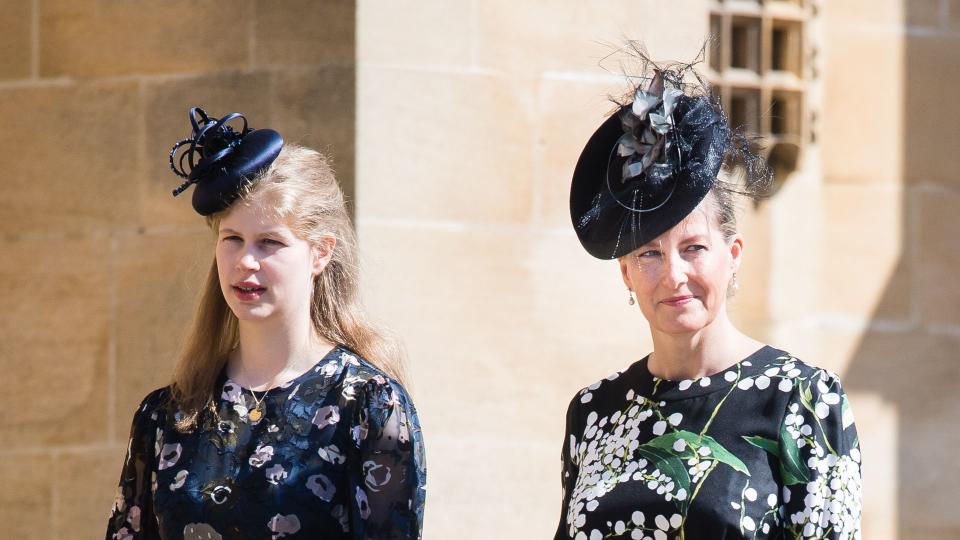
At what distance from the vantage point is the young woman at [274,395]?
323cm

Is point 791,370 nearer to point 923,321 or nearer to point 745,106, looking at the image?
point 745,106

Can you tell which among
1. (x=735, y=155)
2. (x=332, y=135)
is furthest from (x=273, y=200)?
(x=332, y=135)

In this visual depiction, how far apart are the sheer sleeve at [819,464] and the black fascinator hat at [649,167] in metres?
0.44

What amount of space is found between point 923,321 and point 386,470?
309 centimetres

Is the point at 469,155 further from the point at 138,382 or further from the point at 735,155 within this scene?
the point at 735,155

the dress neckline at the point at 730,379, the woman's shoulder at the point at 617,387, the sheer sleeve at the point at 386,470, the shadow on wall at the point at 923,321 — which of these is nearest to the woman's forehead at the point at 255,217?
the sheer sleeve at the point at 386,470

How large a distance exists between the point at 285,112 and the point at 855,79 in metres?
2.18

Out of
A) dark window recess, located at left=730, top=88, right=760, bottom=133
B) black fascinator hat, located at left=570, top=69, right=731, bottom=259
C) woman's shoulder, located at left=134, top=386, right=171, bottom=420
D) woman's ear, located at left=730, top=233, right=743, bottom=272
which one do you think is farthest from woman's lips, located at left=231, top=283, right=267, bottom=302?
dark window recess, located at left=730, top=88, right=760, bottom=133

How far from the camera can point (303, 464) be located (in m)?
3.25

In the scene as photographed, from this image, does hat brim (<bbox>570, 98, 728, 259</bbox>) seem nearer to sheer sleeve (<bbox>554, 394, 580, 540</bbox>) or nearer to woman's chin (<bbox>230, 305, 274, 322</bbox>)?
sheer sleeve (<bbox>554, 394, 580, 540</bbox>)

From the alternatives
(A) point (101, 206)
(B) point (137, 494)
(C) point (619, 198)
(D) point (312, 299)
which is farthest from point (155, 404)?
(A) point (101, 206)

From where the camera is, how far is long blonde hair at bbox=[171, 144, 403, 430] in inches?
134

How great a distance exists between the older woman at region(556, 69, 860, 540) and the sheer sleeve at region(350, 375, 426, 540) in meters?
0.33

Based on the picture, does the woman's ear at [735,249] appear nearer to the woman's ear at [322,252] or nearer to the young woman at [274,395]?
the young woman at [274,395]
